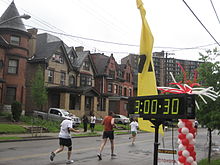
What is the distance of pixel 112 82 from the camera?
153 feet

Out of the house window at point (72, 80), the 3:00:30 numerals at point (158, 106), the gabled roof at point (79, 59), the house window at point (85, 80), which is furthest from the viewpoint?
the house window at point (85, 80)

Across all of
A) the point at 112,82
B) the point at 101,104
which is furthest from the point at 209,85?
the point at 112,82

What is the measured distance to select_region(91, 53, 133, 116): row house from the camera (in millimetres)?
44656

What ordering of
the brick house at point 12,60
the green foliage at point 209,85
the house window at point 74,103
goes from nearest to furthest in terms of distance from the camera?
the green foliage at point 209,85 → the brick house at point 12,60 → the house window at point 74,103

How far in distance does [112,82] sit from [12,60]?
2059cm

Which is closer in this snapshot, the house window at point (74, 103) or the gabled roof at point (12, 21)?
the gabled roof at point (12, 21)

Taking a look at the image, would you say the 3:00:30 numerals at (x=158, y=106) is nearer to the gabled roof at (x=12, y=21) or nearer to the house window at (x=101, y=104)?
the gabled roof at (x=12, y=21)

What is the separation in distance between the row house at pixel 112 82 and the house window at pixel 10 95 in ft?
53.0

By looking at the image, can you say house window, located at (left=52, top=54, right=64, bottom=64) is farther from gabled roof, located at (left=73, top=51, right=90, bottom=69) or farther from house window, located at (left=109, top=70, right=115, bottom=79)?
house window, located at (left=109, top=70, right=115, bottom=79)

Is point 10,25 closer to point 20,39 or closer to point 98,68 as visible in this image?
point 20,39

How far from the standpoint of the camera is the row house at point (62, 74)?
1342 inches

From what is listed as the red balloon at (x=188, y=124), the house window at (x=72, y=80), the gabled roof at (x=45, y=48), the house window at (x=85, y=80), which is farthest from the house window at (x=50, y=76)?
the red balloon at (x=188, y=124)

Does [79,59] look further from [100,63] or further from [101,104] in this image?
[101,104]

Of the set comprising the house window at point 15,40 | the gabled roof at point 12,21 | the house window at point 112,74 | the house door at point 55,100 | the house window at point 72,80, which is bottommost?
the house door at point 55,100
